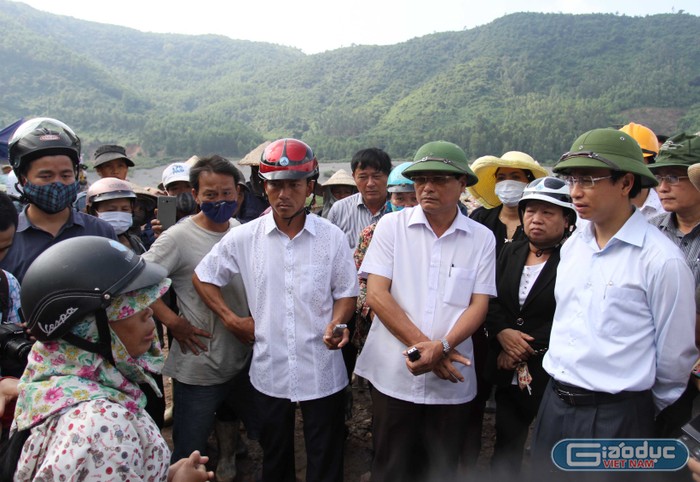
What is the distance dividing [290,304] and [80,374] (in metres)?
1.45

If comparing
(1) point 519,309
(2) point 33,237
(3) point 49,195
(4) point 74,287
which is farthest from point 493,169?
(4) point 74,287

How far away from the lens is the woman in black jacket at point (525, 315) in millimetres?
3285

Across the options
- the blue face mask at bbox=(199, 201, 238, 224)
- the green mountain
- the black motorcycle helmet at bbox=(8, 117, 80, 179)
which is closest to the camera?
the black motorcycle helmet at bbox=(8, 117, 80, 179)

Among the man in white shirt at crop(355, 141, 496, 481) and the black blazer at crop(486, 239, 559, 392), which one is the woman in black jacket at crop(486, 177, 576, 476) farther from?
the man in white shirt at crop(355, 141, 496, 481)

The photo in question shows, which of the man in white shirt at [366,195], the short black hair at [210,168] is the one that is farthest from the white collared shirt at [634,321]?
the man in white shirt at [366,195]

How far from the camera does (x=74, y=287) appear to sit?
1.72 m

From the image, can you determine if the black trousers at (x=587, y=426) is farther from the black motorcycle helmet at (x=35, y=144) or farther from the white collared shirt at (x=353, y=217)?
the black motorcycle helmet at (x=35, y=144)

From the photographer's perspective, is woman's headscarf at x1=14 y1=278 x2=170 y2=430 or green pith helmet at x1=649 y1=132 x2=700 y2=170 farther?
green pith helmet at x1=649 y1=132 x2=700 y2=170

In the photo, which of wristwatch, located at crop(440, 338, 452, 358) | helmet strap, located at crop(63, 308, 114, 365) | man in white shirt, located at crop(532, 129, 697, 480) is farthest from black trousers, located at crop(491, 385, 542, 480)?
helmet strap, located at crop(63, 308, 114, 365)

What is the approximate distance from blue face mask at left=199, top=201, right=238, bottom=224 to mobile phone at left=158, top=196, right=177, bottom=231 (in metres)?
1.04

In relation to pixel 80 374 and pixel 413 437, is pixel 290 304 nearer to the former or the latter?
pixel 413 437

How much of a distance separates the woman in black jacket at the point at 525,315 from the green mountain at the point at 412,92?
4122cm

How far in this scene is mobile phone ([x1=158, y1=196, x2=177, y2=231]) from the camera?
4.32 metres

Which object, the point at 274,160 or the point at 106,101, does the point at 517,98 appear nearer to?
the point at 106,101
